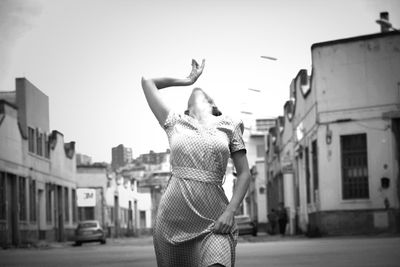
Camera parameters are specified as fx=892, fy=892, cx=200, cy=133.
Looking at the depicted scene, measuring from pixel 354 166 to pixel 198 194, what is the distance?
85.4 ft

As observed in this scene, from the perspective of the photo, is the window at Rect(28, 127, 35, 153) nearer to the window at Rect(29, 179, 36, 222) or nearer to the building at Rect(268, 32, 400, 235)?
the window at Rect(29, 179, 36, 222)

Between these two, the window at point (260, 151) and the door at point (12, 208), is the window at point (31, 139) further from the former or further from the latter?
the window at point (260, 151)

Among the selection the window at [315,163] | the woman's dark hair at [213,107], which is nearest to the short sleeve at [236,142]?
the woman's dark hair at [213,107]

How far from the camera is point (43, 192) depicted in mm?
45625

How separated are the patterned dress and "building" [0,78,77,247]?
32.0 metres

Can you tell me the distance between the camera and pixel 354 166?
30078 mm

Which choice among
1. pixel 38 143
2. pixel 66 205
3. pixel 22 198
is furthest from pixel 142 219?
pixel 22 198

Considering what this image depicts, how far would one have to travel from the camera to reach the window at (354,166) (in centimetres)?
2981

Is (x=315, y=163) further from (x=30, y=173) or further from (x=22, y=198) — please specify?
(x=30, y=173)

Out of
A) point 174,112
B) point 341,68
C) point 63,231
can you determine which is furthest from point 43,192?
point 174,112

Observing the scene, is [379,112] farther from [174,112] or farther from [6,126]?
[174,112]

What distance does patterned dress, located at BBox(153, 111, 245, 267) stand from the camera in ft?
14.9

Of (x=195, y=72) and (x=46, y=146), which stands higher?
(x=46, y=146)

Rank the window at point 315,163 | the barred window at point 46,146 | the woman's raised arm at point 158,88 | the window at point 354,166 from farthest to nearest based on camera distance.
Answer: the barred window at point 46,146
the window at point 315,163
the window at point 354,166
the woman's raised arm at point 158,88
